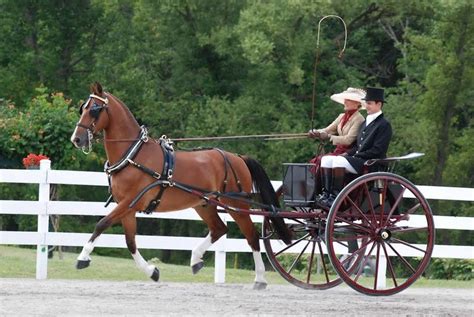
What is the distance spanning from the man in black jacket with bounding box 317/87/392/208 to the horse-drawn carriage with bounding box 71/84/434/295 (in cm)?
13

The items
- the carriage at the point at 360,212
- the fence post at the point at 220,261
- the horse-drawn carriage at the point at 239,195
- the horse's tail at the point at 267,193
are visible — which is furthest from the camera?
the fence post at the point at 220,261

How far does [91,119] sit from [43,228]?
2.11 meters

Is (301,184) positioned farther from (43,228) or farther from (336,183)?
(43,228)

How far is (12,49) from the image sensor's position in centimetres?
3266

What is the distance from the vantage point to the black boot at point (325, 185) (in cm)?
1132

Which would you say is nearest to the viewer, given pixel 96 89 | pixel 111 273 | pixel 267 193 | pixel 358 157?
pixel 358 157

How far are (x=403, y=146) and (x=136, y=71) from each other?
7.47 metres

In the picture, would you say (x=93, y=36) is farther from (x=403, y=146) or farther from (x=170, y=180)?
(x=170, y=180)

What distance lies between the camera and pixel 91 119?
450 inches

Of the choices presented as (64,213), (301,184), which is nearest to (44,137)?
(64,213)

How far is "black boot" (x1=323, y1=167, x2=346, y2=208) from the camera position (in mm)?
11258

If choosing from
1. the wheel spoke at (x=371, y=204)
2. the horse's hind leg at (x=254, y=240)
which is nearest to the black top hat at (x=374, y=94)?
the wheel spoke at (x=371, y=204)

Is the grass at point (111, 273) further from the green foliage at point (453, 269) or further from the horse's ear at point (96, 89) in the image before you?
the horse's ear at point (96, 89)

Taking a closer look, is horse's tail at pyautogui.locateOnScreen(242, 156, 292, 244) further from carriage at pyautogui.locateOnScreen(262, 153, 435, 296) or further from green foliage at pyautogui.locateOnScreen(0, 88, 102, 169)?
green foliage at pyautogui.locateOnScreen(0, 88, 102, 169)
